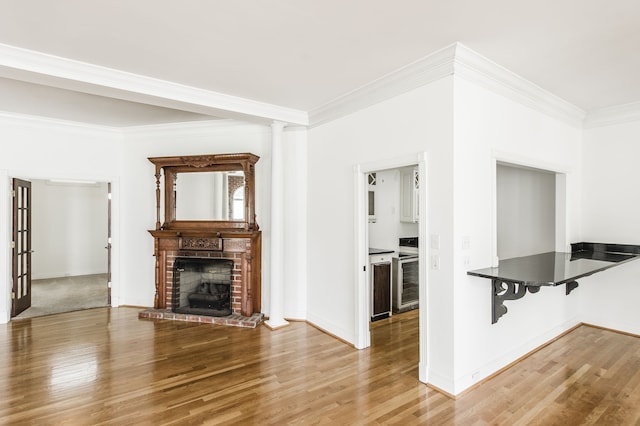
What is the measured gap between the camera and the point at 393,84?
10.0 ft

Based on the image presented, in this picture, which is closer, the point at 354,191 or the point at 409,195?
the point at 354,191

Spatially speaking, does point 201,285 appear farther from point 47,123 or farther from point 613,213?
point 613,213

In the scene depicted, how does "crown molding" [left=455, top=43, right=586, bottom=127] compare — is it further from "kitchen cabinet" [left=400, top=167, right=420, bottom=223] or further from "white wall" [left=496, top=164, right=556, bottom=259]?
"kitchen cabinet" [left=400, top=167, right=420, bottom=223]

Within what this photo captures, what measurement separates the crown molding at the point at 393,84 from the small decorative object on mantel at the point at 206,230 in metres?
1.31

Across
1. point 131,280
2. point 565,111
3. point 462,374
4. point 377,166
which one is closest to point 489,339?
point 462,374

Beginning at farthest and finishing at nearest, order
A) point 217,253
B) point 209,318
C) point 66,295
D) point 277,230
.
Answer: point 66,295 < point 217,253 < point 209,318 < point 277,230

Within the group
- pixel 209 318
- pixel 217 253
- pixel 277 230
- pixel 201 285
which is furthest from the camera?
pixel 201 285

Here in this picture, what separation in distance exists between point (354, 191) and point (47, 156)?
4400 millimetres

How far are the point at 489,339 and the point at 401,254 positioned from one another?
2.19 metres

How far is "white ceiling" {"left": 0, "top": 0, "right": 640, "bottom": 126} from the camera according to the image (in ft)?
6.76

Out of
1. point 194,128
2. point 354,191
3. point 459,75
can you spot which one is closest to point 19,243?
point 194,128

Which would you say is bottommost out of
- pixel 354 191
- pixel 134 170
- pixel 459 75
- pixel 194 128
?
pixel 354 191

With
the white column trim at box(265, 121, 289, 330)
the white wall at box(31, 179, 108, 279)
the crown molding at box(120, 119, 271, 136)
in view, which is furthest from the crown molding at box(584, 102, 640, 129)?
the white wall at box(31, 179, 108, 279)

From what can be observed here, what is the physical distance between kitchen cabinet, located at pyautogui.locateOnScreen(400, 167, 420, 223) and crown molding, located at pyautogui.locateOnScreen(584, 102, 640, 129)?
220cm
